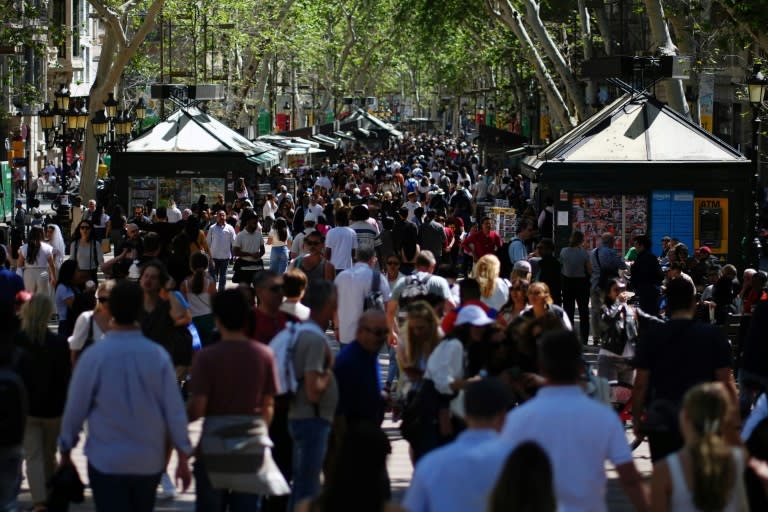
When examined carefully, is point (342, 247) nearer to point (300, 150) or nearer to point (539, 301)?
point (539, 301)

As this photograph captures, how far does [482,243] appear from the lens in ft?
68.2

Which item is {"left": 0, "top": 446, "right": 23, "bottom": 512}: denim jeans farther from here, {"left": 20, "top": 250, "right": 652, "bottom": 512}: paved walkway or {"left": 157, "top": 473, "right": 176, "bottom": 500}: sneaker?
{"left": 157, "top": 473, "right": 176, "bottom": 500}: sneaker

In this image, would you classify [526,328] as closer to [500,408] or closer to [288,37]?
[500,408]

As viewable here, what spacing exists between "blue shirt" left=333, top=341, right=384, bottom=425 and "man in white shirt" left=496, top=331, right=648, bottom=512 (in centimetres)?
229

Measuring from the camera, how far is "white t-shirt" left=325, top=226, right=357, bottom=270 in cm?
1739

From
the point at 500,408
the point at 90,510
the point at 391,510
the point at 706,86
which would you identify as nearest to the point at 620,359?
the point at 90,510

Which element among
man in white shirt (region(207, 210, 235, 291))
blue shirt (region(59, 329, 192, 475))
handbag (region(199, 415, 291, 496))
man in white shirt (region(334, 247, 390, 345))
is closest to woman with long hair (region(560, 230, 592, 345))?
man in white shirt (region(207, 210, 235, 291))

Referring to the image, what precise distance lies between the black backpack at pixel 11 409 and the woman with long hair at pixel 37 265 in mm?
10377

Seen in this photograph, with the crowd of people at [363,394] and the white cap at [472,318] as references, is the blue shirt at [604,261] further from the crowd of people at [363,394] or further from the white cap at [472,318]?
the white cap at [472,318]

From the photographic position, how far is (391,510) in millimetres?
4938

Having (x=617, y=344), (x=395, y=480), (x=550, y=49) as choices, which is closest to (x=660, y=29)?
(x=550, y=49)

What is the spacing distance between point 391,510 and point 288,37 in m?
49.4

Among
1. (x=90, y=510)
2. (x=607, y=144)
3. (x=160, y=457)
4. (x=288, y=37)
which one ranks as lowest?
(x=90, y=510)

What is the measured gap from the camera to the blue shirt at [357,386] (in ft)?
27.8
